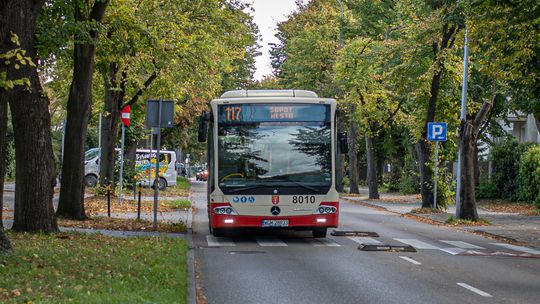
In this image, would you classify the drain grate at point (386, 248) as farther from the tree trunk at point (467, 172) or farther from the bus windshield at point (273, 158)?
the tree trunk at point (467, 172)

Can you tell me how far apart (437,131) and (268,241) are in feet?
38.8

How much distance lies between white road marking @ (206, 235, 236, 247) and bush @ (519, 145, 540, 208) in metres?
20.7

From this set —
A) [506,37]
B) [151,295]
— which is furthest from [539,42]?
[151,295]

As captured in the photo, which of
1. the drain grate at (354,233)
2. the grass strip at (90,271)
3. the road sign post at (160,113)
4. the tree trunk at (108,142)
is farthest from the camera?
the tree trunk at (108,142)

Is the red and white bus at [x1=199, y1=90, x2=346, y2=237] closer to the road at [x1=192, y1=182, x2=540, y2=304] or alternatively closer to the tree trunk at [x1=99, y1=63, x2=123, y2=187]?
the road at [x1=192, y1=182, x2=540, y2=304]

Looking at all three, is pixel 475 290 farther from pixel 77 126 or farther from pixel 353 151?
pixel 353 151

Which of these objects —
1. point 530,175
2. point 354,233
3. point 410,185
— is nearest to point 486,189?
point 530,175

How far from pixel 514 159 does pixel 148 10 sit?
21.4m

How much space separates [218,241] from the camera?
60.7 ft

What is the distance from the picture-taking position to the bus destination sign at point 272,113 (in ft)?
60.0

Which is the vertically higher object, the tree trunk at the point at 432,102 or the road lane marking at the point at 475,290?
the tree trunk at the point at 432,102

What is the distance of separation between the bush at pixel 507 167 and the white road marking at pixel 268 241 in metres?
23.3

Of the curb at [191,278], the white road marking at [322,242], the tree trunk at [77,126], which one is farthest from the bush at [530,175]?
the curb at [191,278]

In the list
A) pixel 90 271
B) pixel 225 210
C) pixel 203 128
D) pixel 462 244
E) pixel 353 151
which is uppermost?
pixel 353 151
